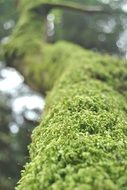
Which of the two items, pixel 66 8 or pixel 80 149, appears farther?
pixel 66 8

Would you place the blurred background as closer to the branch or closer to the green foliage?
the branch

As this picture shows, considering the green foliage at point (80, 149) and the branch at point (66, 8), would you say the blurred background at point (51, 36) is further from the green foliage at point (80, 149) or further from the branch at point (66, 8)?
the green foliage at point (80, 149)

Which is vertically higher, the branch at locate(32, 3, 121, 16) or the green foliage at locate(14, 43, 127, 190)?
the branch at locate(32, 3, 121, 16)

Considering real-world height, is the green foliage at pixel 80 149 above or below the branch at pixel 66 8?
below

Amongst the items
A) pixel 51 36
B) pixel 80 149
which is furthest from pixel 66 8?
pixel 80 149

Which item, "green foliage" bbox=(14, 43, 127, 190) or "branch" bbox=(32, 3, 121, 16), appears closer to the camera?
"green foliage" bbox=(14, 43, 127, 190)

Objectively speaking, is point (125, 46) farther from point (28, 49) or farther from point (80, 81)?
point (80, 81)

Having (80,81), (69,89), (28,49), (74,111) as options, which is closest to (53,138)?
(74,111)

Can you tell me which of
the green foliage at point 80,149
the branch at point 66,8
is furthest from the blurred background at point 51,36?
the green foliage at point 80,149

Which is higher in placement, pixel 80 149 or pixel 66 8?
pixel 66 8

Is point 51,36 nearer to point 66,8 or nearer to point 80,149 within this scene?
point 66,8

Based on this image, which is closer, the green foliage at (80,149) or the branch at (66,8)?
the green foliage at (80,149)

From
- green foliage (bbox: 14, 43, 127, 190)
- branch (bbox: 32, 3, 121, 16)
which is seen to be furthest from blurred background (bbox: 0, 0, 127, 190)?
green foliage (bbox: 14, 43, 127, 190)
